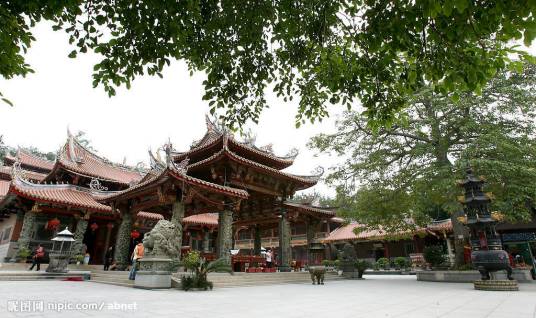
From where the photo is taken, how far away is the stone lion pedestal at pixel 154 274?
351 inches

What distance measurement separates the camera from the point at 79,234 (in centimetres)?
1725

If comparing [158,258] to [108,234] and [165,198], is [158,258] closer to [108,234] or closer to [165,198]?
[165,198]

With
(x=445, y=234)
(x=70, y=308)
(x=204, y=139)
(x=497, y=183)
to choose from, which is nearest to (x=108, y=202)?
(x=204, y=139)

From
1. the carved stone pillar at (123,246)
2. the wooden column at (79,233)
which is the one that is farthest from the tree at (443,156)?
the wooden column at (79,233)

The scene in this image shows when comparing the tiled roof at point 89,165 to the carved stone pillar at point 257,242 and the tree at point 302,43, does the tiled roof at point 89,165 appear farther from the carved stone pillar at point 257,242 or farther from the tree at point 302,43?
the tree at point 302,43

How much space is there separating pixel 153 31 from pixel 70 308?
4822mm

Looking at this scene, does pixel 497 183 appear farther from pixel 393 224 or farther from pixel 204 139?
pixel 204 139

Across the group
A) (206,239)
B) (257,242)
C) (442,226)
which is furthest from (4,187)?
(442,226)

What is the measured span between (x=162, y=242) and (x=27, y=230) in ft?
37.3

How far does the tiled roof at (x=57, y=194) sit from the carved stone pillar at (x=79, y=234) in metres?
0.97

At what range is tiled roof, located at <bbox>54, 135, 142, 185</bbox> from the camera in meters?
19.1

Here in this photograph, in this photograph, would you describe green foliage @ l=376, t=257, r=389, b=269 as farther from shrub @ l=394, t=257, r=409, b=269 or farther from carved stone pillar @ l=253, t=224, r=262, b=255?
carved stone pillar @ l=253, t=224, r=262, b=255

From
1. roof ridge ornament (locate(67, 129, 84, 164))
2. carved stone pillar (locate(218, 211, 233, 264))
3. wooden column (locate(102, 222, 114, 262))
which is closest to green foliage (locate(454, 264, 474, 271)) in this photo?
carved stone pillar (locate(218, 211, 233, 264))

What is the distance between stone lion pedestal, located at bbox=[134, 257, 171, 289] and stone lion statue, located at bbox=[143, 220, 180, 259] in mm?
252
